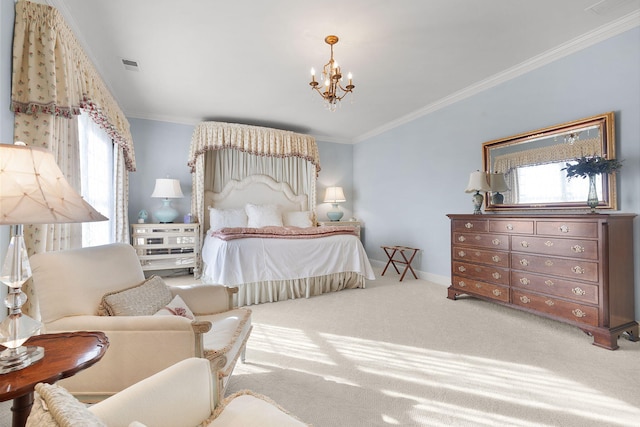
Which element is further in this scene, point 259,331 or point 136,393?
point 259,331

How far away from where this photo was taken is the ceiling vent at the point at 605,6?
2299 mm

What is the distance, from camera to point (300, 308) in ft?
10.6

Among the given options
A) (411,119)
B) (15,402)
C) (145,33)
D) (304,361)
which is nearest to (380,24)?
(145,33)

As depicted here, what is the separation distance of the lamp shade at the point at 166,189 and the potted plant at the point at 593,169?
4.83 metres

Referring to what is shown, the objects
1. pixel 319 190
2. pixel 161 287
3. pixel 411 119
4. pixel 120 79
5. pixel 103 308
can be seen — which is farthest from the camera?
pixel 319 190

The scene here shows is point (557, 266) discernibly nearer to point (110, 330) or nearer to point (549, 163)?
point (549, 163)

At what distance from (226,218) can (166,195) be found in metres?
0.97

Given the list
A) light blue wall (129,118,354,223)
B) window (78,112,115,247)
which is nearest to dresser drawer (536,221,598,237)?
window (78,112,115,247)

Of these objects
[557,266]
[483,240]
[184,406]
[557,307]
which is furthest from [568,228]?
[184,406]

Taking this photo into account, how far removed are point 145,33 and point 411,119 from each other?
374cm

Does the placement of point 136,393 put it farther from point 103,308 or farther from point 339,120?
point 339,120

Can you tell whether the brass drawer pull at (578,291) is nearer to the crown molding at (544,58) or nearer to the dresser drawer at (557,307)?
the dresser drawer at (557,307)

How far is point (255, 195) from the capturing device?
558cm

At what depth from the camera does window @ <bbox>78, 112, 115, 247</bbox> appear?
9.61ft
